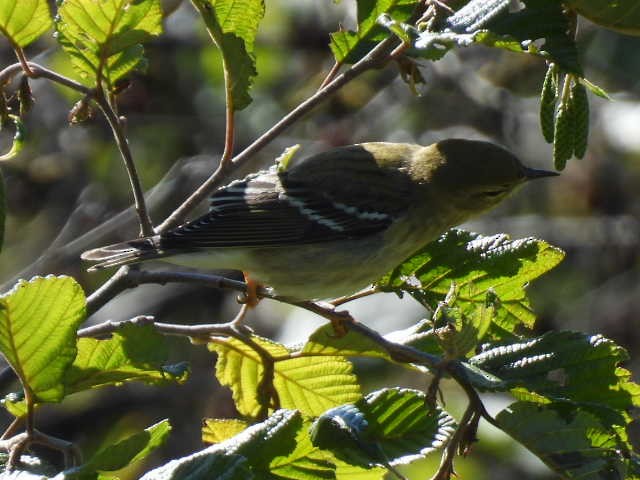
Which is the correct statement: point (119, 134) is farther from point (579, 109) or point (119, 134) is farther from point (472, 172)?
point (472, 172)

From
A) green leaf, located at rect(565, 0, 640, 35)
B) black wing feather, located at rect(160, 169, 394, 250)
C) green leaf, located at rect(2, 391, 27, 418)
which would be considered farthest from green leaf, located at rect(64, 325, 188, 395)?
black wing feather, located at rect(160, 169, 394, 250)

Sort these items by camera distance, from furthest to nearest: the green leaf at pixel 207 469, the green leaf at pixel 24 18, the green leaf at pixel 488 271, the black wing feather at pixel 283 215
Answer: the black wing feather at pixel 283 215
the green leaf at pixel 488 271
the green leaf at pixel 24 18
the green leaf at pixel 207 469

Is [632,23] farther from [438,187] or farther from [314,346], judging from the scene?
[438,187]

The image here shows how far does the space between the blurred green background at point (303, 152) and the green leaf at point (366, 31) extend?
289cm

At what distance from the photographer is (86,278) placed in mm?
5527

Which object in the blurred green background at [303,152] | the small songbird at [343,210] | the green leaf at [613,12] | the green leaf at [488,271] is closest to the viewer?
the green leaf at [613,12]

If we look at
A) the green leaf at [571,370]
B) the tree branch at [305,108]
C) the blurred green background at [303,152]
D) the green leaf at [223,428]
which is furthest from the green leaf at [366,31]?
the blurred green background at [303,152]

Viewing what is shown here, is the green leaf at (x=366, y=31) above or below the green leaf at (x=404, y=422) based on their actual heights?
above

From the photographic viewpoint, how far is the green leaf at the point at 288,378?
8.63ft

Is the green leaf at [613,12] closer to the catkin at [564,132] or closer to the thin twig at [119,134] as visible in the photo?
the catkin at [564,132]

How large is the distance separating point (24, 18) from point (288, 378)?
114cm

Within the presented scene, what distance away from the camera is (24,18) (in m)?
2.19

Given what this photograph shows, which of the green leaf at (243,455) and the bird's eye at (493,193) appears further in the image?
the bird's eye at (493,193)

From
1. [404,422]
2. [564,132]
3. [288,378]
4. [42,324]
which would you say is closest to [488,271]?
[564,132]
